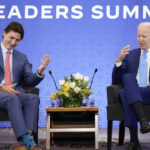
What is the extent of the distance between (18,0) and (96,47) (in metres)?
1.36

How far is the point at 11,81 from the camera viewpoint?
120 inches

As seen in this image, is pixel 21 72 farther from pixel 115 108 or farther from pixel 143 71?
pixel 143 71

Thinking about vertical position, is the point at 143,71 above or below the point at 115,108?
above

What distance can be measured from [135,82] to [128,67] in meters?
0.47

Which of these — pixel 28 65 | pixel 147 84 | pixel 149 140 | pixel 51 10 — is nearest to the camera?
pixel 147 84

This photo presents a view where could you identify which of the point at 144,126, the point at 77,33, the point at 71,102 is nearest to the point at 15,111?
the point at 71,102

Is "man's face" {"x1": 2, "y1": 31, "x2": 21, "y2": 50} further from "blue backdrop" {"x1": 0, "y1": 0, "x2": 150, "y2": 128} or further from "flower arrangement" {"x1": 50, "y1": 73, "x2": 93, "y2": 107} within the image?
"blue backdrop" {"x1": 0, "y1": 0, "x2": 150, "y2": 128}

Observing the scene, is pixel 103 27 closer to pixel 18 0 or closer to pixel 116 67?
pixel 18 0

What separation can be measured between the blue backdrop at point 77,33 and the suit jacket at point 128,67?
57.9 inches

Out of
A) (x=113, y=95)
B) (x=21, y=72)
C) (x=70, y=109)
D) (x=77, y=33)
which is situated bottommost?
(x=70, y=109)

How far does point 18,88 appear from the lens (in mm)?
3031

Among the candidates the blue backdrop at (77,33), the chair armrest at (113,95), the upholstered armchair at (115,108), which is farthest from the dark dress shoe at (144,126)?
the blue backdrop at (77,33)

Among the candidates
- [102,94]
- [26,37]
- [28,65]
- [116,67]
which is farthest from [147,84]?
[26,37]

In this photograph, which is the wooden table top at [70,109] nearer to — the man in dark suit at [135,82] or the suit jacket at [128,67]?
the man in dark suit at [135,82]
